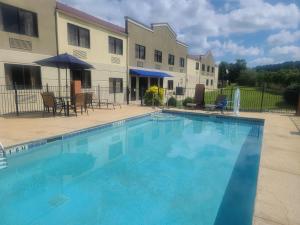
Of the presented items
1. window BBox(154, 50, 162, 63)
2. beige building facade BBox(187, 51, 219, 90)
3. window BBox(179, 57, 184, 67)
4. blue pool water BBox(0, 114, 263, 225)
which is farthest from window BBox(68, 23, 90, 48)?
beige building facade BBox(187, 51, 219, 90)

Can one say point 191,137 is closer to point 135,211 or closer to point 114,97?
point 135,211

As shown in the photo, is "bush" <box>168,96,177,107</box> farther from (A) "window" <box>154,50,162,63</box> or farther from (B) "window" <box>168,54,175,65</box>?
(B) "window" <box>168,54,175,65</box>

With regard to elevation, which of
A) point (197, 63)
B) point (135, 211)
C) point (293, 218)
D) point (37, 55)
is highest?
point (197, 63)

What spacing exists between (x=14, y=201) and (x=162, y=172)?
337 cm

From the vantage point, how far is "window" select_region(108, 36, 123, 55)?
1782cm

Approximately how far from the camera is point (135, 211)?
13.5 feet

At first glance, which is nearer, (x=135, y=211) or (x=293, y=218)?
(x=293, y=218)

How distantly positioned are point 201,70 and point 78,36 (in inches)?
1164

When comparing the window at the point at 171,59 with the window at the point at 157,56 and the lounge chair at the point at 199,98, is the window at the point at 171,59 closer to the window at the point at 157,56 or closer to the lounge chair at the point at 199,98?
the window at the point at 157,56

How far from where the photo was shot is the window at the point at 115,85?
18369mm

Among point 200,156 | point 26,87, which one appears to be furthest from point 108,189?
point 26,87

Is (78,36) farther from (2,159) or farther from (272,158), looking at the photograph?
(272,158)

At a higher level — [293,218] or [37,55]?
[37,55]

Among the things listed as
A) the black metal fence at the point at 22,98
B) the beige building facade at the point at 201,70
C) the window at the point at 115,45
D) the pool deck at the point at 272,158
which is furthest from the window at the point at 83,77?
the beige building facade at the point at 201,70
